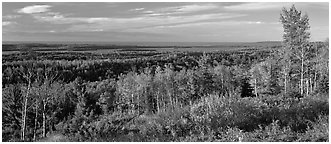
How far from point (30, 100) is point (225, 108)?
699 inches

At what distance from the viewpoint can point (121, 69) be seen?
62.1 meters

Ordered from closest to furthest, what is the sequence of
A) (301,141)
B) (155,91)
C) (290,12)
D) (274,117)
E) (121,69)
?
(301,141)
(274,117)
(290,12)
(155,91)
(121,69)

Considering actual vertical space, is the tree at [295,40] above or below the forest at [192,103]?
above

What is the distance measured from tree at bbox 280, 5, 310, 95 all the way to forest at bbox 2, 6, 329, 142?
2.3 inches

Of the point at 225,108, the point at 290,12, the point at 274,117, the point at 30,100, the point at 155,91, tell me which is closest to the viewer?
the point at 274,117

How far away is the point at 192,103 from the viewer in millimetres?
22094

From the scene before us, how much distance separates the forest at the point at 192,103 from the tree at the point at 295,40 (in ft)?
0.19

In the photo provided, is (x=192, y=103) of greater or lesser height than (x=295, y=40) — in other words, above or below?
below

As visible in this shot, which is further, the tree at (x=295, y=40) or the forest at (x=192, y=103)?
the tree at (x=295, y=40)

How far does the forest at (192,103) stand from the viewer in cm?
994

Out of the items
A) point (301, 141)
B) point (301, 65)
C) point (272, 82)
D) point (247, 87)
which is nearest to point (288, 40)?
point (301, 65)

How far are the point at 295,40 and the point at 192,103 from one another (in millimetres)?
7301

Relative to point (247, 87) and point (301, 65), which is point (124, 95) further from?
point (301, 65)

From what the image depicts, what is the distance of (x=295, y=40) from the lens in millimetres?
22891
